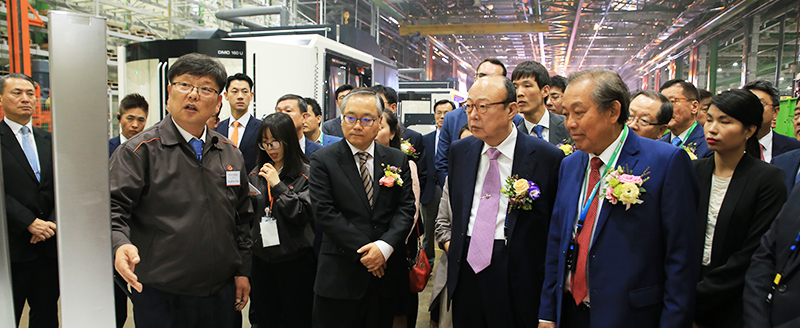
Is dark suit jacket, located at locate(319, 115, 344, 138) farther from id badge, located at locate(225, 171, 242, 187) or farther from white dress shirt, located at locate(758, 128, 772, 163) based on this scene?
white dress shirt, located at locate(758, 128, 772, 163)

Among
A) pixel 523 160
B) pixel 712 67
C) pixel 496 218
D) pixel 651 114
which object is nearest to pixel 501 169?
pixel 523 160

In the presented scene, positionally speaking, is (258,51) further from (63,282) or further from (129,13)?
(129,13)

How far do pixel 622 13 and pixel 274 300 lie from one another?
468 inches

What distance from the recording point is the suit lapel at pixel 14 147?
2617 mm

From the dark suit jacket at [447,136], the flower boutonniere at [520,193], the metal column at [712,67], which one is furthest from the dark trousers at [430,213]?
the metal column at [712,67]

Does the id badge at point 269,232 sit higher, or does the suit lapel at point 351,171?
the suit lapel at point 351,171

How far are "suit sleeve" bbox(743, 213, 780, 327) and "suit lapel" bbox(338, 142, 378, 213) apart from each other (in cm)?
158

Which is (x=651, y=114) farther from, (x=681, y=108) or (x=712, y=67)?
(x=712, y=67)

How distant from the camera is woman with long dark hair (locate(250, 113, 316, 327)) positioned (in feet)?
9.12

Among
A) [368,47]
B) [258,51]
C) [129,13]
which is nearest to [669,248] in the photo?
[258,51]

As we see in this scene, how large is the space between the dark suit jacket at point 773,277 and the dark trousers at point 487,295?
34.2 inches

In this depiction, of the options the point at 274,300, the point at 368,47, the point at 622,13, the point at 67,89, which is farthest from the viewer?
the point at 622,13

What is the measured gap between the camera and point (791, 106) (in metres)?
5.49

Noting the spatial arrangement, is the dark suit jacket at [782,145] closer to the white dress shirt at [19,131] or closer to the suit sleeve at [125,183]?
the suit sleeve at [125,183]
